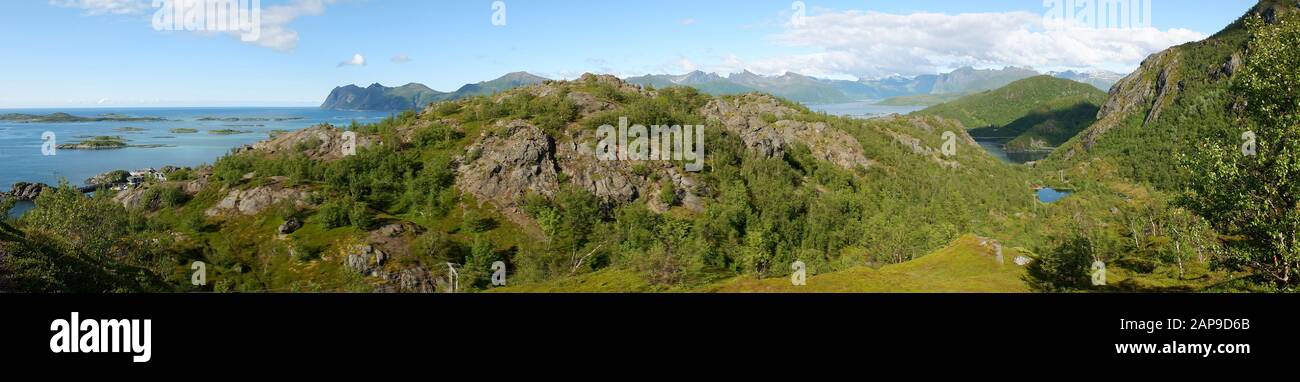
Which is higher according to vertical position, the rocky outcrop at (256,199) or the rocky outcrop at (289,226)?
the rocky outcrop at (256,199)

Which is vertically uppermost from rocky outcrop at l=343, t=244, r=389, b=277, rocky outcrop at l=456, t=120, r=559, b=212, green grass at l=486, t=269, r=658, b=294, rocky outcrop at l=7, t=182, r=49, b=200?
rocky outcrop at l=456, t=120, r=559, b=212

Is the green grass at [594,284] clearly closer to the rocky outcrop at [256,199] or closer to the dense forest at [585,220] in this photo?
the dense forest at [585,220]

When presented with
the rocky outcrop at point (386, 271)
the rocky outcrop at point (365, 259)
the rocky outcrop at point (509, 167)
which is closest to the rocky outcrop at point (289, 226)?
the rocky outcrop at point (386, 271)

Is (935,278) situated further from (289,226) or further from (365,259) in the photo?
(289,226)

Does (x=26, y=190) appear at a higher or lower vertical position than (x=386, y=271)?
higher

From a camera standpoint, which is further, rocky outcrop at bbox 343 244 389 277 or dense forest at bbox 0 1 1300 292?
rocky outcrop at bbox 343 244 389 277

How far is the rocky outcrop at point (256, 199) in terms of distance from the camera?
352ft

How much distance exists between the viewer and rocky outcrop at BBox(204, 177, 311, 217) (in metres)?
107

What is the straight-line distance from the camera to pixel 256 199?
109375 mm

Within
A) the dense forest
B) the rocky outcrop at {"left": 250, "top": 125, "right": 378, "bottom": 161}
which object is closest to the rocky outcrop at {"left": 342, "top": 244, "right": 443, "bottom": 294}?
the dense forest

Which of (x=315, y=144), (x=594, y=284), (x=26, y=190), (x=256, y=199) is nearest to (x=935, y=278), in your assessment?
(x=594, y=284)

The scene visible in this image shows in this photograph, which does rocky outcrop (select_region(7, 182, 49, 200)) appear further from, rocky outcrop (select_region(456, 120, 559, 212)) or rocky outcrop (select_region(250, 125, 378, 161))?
rocky outcrop (select_region(456, 120, 559, 212))
